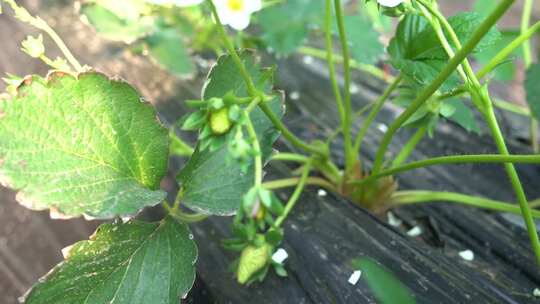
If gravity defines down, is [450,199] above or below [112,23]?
below

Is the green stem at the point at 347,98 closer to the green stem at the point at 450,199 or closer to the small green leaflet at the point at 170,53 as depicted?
the green stem at the point at 450,199

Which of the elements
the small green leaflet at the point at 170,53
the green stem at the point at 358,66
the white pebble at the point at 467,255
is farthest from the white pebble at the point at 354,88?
the white pebble at the point at 467,255

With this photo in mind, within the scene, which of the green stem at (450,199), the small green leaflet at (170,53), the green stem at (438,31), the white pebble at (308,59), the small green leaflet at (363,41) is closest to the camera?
the green stem at (438,31)

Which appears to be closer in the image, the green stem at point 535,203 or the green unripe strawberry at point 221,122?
the green unripe strawberry at point 221,122

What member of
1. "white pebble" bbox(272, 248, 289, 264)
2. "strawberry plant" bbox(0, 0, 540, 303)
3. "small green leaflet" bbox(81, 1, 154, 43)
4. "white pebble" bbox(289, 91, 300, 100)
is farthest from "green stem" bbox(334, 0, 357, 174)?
"small green leaflet" bbox(81, 1, 154, 43)

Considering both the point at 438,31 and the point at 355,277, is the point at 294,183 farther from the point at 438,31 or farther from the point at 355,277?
the point at 438,31

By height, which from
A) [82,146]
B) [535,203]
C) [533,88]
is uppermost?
[82,146]

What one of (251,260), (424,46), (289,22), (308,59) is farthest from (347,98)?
(308,59)
